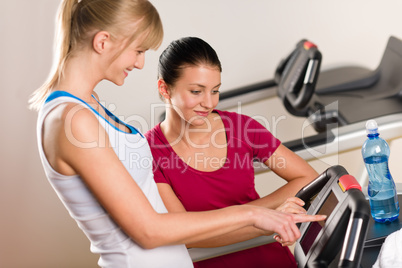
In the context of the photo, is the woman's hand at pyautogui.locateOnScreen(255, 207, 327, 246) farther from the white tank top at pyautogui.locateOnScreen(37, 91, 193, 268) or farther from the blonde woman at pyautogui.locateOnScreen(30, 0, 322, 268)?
the white tank top at pyautogui.locateOnScreen(37, 91, 193, 268)

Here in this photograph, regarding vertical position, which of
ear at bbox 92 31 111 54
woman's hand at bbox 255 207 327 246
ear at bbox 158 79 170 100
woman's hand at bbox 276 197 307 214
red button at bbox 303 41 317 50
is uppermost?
ear at bbox 92 31 111 54

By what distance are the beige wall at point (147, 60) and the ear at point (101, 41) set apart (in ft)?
5.47

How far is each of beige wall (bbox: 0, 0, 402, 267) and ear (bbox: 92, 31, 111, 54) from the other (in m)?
1.67

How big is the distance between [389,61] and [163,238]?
2026 mm

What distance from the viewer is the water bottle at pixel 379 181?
4.74 ft

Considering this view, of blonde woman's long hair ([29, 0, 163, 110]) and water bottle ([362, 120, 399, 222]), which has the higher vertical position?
blonde woman's long hair ([29, 0, 163, 110])

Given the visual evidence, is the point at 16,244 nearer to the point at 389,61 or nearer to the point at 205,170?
the point at 205,170

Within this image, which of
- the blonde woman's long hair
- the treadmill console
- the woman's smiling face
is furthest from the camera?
the woman's smiling face

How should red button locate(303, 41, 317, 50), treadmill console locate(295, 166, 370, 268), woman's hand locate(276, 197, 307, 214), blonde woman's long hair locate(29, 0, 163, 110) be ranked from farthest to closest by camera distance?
red button locate(303, 41, 317, 50) < woman's hand locate(276, 197, 307, 214) < blonde woman's long hair locate(29, 0, 163, 110) < treadmill console locate(295, 166, 370, 268)

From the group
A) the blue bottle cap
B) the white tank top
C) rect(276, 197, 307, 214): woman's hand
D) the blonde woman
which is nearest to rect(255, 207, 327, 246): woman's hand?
the blonde woman

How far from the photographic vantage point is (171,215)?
1178mm

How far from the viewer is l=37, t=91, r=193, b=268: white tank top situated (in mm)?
1152

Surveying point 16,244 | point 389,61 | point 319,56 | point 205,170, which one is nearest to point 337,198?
point 205,170

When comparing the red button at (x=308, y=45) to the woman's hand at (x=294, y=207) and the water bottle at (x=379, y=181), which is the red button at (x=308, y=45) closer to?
the water bottle at (x=379, y=181)
